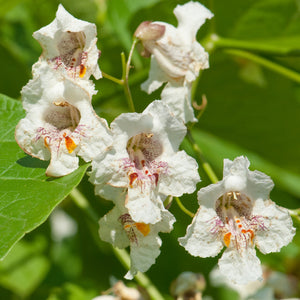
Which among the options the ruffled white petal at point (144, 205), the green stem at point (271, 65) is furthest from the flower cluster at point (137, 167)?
the green stem at point (271, 65)

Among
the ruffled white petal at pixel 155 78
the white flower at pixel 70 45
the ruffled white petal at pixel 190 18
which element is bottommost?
the ruffled white petal at pixel 155 78

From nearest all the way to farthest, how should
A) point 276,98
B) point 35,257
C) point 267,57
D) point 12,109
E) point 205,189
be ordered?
point 205,189, point 12,109, point 267,57, point 35,257, point 276,98

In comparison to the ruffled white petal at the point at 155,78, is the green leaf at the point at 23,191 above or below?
below

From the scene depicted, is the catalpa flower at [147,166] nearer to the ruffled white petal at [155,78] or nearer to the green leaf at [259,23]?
the ruffled white petal at [155,78]

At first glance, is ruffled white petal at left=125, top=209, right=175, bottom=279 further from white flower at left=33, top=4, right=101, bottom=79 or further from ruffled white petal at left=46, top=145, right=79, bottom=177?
white flower at left=33, top=4, right=101, bottom=79

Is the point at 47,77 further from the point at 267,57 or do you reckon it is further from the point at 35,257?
the point at 35,257

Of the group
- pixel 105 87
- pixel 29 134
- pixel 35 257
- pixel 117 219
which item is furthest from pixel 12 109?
pixel 35 257
